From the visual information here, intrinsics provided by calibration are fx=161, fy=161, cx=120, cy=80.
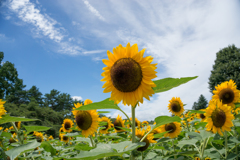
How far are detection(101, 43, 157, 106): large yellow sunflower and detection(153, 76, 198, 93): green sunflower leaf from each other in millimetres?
61

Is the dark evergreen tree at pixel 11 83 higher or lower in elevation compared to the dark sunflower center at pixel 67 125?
higher

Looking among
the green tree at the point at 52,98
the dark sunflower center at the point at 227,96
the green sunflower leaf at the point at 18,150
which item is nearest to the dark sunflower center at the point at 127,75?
the green sunflower leaf at the point at 18,150

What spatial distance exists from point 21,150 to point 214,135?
2.90m

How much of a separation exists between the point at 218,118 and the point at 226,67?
30.5 meters

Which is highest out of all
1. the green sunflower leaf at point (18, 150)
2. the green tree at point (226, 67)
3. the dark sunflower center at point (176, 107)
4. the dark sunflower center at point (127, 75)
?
the green tree at point (226, 67)

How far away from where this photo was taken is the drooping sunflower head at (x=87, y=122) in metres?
2.91

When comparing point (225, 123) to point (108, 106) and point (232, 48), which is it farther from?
point (232, 48)

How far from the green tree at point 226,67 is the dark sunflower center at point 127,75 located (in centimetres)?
2962

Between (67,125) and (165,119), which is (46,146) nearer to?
(165,119)

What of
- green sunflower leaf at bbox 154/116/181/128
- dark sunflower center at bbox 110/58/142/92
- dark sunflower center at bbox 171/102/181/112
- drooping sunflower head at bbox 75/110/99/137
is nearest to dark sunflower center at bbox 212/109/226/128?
green sunflower leaf at bbox 154/116/181/128

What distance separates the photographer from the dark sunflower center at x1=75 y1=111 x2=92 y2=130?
9.53 ft

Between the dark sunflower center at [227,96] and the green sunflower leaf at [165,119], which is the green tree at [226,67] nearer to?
the dark sunflower center at [227,96]

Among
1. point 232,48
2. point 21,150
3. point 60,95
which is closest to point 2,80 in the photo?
point 60,95

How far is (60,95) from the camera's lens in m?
55.6
